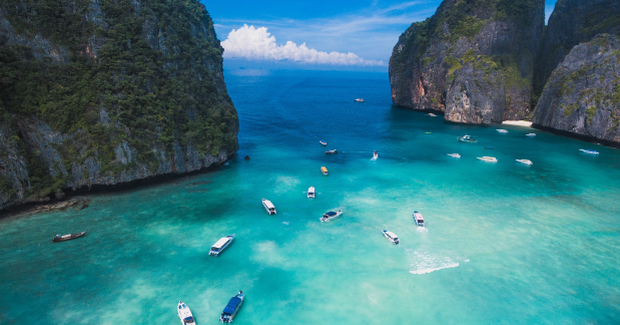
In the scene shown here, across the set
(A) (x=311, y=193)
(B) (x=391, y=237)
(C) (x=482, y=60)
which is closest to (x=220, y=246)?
(A) (x=311, y=193)

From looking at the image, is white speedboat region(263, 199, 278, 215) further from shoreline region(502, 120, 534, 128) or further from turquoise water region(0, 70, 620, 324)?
shoreline region(502, 120, 534, 128)

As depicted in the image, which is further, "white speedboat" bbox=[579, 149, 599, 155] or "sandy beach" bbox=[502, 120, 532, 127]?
"sandy beach" bbox=[502, 120, 532, 127]

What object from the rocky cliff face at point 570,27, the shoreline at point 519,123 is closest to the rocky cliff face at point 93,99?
the shoreline at point 519,123

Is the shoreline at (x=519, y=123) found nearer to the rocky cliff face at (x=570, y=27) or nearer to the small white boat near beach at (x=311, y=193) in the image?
the rocky cliff face at (x=570, y=27)

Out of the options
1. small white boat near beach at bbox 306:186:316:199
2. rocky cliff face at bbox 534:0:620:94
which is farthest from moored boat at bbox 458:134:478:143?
small white boat near beach at bbox 306:186:316:199

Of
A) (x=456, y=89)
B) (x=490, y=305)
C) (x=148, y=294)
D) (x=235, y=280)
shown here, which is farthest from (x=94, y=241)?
(x=456, y=89)

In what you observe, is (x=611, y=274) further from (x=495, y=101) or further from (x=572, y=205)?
(x=495, y=101)
